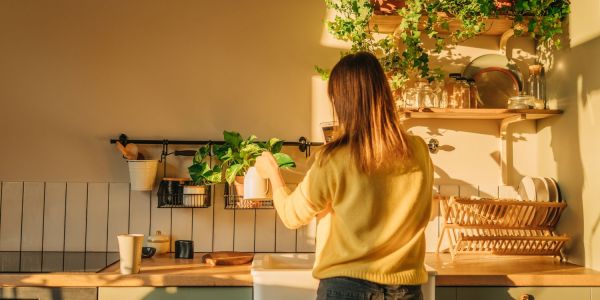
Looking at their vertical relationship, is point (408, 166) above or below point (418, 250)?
above

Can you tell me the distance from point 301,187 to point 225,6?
1.35 m

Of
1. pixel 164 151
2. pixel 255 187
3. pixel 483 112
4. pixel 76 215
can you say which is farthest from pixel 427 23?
pixel 76 215

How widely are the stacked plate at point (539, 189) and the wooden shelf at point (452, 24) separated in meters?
0.63

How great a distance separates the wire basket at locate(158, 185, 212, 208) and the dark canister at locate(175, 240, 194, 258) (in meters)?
0.15

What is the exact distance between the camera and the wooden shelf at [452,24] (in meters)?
2.54

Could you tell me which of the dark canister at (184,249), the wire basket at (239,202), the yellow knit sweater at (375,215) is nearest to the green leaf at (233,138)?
the wire basket at (239,202)

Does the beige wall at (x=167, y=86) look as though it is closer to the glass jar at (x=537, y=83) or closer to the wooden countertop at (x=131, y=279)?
the glass jar at (x=537, y=83)

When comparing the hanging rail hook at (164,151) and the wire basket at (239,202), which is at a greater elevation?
the hanging rail hook at (164,151)

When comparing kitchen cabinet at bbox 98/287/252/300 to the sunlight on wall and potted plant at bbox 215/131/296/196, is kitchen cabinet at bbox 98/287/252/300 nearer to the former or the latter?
potted plant at bbox 215/131/296/196

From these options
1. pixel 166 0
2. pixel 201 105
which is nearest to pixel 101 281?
pixel 201 105

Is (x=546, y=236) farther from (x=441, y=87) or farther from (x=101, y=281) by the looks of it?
(x=101, y=281)

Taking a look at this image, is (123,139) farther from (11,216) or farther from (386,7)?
(386,7)

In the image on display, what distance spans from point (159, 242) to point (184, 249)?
0.15 metres

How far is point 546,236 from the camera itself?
2414 mm
